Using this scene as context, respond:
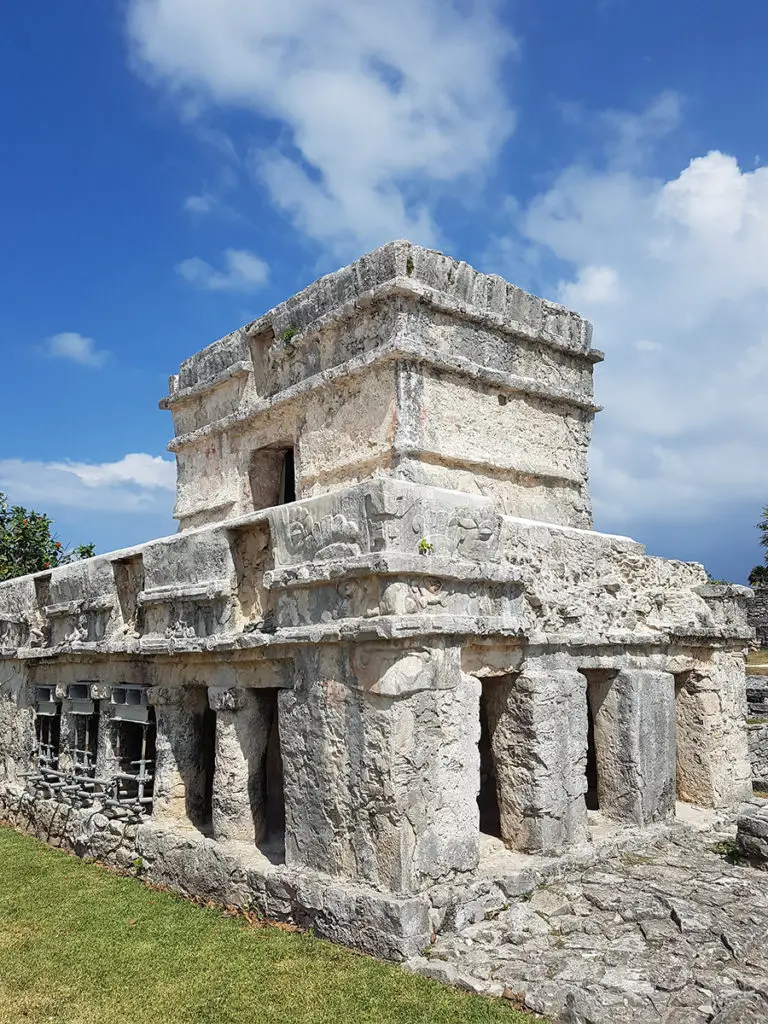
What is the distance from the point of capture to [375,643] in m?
5.83

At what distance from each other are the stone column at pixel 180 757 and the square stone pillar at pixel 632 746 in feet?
12.2

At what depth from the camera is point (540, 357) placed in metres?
9.49

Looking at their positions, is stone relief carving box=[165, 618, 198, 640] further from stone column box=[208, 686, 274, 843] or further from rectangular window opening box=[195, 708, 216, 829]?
rectangular window opening box=[195, 708, 216, 829]

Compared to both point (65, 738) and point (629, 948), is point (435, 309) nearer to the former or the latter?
point (629, 948)

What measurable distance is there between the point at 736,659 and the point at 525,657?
3.46m

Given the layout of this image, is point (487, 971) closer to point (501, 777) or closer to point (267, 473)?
point (501, 777)

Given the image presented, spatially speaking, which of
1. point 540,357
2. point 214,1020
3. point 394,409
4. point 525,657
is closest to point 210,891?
point 214,1020

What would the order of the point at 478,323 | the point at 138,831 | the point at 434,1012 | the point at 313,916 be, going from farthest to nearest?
the point at 478,323, the point at 138,831, the point at 313,916, the point at 434,1012

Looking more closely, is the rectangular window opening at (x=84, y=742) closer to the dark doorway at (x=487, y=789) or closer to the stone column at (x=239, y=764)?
the stone column at (x=239, y=764)

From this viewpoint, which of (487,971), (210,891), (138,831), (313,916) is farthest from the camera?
(138,831)

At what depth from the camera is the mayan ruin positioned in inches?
231

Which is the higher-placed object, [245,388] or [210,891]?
[245,388]

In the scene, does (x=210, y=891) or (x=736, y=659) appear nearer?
(x=210, y=891)

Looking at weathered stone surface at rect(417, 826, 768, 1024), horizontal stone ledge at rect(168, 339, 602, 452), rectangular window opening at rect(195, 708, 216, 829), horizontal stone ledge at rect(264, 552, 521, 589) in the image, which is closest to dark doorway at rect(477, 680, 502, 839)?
weathered stone surface at rect(417, 826, 768, 1024)
